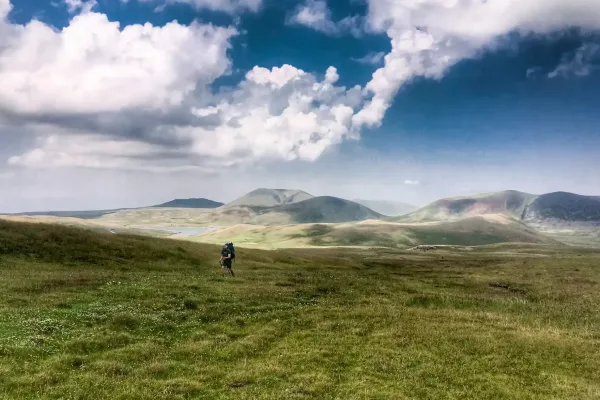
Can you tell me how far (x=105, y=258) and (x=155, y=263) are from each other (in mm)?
6540

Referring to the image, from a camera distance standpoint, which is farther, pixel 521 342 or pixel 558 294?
pixel 558 294

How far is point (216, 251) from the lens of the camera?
79812mm

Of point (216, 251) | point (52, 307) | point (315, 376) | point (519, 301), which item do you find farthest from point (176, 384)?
point (216, 251)

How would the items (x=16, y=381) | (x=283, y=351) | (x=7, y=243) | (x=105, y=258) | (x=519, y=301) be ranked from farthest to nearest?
(x=105, y=258) < (x=7, y=243) < (x=519, y=301) < (x=283, y=351) < (x=16, y=381)

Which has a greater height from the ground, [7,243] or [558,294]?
[7,243]

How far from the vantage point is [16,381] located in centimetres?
1711

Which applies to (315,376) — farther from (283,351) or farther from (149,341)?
(149,341)

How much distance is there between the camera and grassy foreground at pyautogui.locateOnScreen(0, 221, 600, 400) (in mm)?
18219

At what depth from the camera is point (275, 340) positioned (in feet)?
84.2

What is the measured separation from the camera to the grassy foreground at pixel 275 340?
59.8ft

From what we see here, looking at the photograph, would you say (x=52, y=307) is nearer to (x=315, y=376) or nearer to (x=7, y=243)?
(x=315, y=376)

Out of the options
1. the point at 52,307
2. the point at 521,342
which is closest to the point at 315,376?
the point at 521,342

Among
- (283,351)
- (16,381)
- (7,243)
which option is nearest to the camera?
(16,381)

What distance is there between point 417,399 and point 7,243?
55.5m
